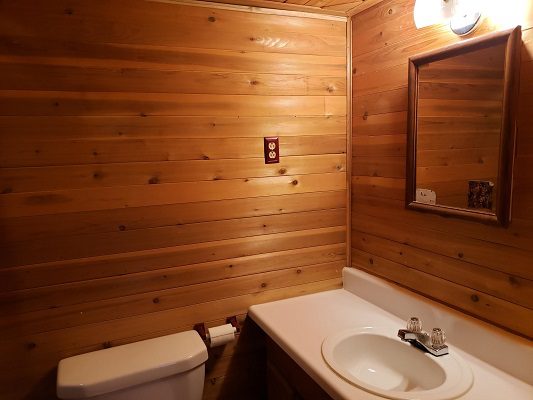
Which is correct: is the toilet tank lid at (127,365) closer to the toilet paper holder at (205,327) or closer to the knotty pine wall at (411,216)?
the toilet paper holder at (205,327)

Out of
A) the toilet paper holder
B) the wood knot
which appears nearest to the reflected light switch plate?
the wood knot

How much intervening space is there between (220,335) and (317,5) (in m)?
1.43

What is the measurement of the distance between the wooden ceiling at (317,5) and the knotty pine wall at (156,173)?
0.14 ft

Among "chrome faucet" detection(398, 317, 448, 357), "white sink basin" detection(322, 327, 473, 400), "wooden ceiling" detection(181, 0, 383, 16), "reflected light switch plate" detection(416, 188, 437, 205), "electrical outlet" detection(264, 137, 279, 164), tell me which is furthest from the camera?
"electrical outlet" detection(264, 137, 279, 164)

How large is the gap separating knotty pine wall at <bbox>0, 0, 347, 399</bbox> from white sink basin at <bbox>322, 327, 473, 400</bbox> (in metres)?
0.46

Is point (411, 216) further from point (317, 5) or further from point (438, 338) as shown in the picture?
point (317, 5)

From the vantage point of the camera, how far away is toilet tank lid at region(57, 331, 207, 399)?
4.43 ft

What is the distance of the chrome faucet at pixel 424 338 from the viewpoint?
133cm

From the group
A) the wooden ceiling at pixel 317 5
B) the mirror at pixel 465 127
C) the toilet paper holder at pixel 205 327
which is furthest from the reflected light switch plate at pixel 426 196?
the toilet paper holder at pixel 205 327

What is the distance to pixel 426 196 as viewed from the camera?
150cm

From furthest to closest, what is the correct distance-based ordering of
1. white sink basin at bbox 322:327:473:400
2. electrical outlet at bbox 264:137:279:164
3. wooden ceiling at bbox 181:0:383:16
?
1. electrical outlet at bbox 264:137:279:164
2. wooden ceiling at bbox 181:0:383:16
3. white sink basin at bbox 322:327:473:400

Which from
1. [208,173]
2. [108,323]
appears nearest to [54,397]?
[108,323]

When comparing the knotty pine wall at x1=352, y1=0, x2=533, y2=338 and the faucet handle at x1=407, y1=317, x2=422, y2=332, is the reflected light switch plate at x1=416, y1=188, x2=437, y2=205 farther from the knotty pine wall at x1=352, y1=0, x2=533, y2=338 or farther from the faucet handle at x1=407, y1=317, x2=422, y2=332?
the faucet handle at x1=407, y1=317, x2=422, y2=332

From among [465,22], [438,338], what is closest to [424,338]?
[438,338]
